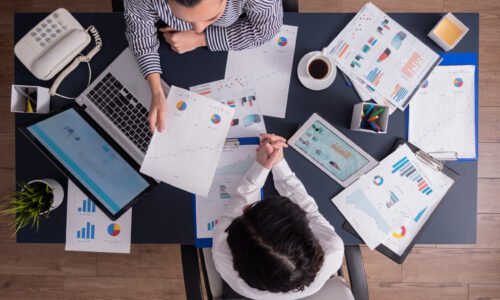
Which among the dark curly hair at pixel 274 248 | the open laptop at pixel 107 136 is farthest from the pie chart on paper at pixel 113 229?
the dark curly hair at pixel 274 248

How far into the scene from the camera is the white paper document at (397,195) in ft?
3.92

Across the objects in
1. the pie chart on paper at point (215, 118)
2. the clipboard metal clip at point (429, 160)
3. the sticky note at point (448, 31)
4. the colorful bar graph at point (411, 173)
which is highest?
the sticky note at point (448, 31)

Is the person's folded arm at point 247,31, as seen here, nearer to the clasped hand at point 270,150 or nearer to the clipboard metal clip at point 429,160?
the clasped hand at point 270,150

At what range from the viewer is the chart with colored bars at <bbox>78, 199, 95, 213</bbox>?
122 cm

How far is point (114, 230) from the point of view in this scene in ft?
3.99

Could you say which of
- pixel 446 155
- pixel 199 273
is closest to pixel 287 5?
pixel 446 155

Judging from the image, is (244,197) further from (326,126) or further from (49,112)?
(49,112)

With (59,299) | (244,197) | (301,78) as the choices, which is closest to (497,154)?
(301,78)

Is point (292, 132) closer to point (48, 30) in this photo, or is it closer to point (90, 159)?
point (90, 159)

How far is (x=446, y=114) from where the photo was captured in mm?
1212

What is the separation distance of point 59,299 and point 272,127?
1.54 m

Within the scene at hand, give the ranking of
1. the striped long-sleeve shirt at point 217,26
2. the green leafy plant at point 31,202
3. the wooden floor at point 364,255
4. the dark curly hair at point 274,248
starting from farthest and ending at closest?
the wooden floor at point 364,255, the green leafy plant at point 31,202, the striped long-sleeve shirt at point 217,26, the dark curly hair at point 274,248

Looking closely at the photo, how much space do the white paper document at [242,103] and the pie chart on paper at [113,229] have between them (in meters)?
0.46

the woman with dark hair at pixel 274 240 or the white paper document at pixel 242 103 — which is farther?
the white paper document at pixel 242 103
